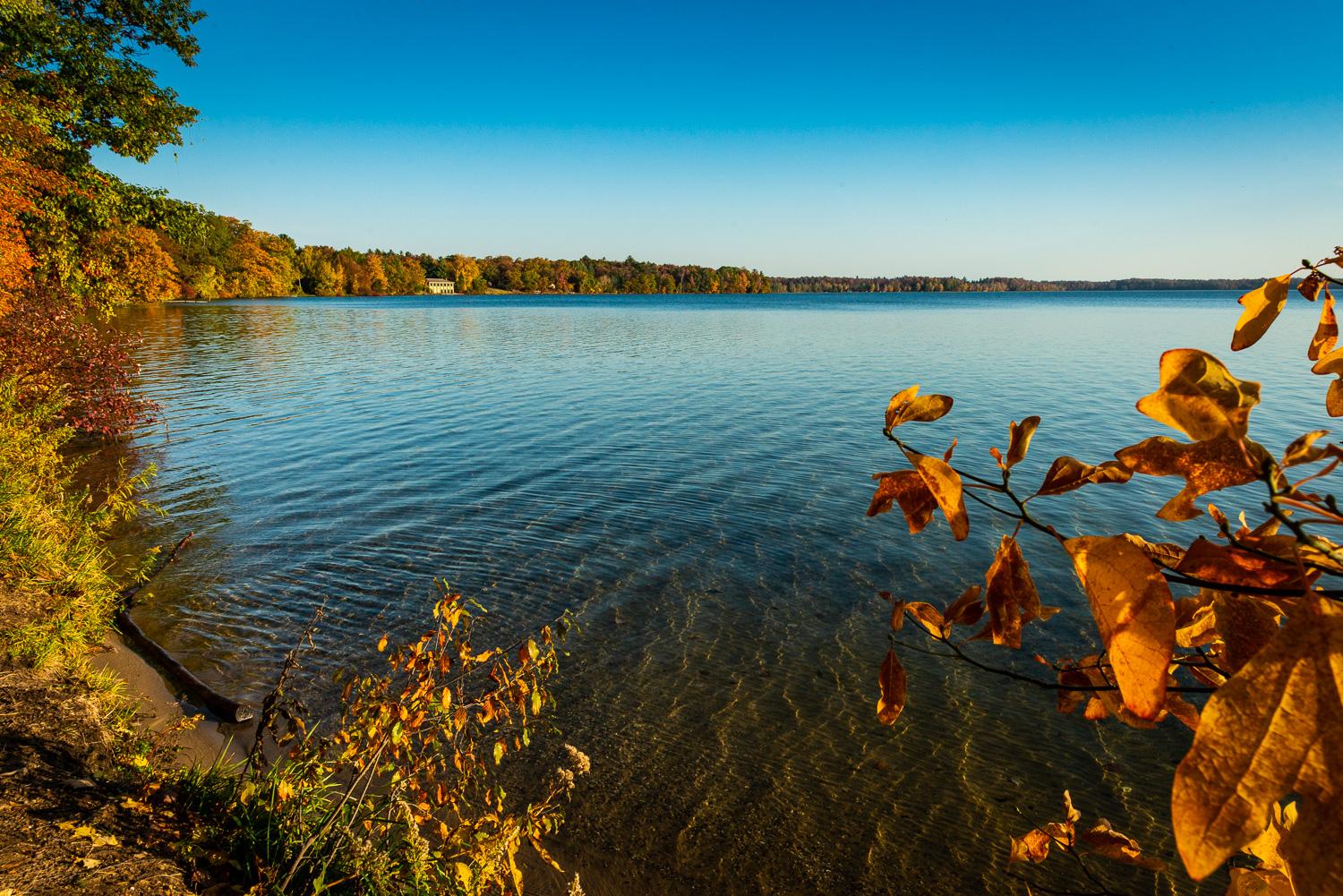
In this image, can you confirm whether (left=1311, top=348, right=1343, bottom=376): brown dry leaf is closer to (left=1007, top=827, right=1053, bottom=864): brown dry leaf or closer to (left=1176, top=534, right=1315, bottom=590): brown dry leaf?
(left=1176, top=534, right=1315, bottom=590): brown dry leaf

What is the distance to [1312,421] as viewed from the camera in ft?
59.8

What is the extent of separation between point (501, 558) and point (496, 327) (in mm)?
55922

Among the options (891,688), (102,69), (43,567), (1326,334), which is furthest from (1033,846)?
(102,69)

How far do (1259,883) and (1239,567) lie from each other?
2.66 feet

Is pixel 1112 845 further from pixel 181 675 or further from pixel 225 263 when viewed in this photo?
pixel 225 263

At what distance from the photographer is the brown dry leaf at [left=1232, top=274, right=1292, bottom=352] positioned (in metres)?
0.99

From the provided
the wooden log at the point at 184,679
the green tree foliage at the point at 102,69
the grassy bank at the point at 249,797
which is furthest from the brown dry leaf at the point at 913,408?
the green tree foliage at the point at 102,69

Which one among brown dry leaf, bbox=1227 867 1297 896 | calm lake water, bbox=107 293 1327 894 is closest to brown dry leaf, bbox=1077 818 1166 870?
brown dry leaf, bbox=1227 867 1297 896

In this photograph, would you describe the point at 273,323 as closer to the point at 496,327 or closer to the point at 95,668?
the point at 496,327

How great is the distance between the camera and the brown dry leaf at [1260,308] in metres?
0.99

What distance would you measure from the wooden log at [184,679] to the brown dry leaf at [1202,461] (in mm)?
7720

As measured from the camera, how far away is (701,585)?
31.0 feet

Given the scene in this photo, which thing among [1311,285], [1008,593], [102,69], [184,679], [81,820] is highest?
[102,69]

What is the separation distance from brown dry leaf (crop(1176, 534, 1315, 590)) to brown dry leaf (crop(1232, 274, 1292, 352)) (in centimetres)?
36
